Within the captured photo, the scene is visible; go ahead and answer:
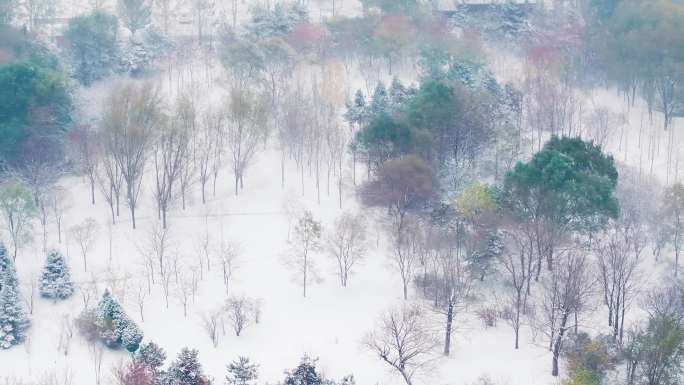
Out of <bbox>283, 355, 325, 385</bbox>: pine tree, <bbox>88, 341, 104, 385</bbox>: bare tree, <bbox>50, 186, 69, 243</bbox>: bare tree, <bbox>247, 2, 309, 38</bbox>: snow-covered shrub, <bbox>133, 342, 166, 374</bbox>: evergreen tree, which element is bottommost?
<bbox>88, 341, 104, 385</bbox>: bare tree

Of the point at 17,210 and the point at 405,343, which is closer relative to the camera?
the point at 405,343

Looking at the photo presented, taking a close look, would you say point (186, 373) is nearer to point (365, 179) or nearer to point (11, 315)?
point (11, 315)

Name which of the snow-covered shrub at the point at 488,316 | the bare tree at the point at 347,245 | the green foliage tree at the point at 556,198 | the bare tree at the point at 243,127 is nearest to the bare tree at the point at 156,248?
the bare tree at the point at 243,127

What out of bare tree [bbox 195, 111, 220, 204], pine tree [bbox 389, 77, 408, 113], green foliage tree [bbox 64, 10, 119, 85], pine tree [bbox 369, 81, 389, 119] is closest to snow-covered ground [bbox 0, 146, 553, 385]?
bare tree [bbox 195, 111, 220, 204]

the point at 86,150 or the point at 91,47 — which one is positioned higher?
the point at 91,47

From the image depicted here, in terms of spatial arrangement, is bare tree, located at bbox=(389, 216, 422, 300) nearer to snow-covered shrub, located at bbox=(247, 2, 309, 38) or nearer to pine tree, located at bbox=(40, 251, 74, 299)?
pine tree, located at bbox=(40, 251, 74, 299)

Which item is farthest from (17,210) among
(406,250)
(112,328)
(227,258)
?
(406,250)
